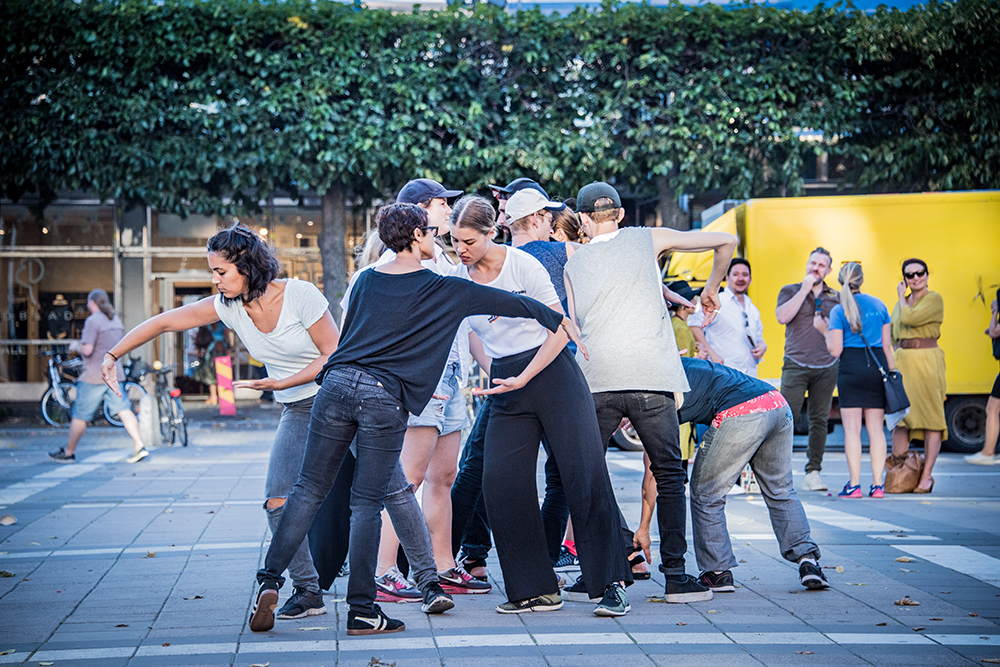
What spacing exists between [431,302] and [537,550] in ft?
4.07

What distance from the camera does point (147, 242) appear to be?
67.6ft

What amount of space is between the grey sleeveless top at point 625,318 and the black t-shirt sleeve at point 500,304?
24.4 inches

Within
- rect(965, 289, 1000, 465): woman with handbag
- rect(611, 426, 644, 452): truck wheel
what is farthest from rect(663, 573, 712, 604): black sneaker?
rect(611, 426, 644, 452): truck wheel

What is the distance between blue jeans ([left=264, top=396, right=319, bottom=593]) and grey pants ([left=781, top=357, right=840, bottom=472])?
5.48 metres

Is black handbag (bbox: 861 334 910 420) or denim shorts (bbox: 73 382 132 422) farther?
denim shorts (bbox: 73 382 132 422)

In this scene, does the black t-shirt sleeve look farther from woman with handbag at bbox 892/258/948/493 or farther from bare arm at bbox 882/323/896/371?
woman with handbag at bbox 892/258/948/493

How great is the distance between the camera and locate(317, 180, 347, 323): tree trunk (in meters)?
17.8

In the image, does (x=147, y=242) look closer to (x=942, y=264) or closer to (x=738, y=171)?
(x=738, y=171)

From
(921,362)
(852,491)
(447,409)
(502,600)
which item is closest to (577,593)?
(502,600)

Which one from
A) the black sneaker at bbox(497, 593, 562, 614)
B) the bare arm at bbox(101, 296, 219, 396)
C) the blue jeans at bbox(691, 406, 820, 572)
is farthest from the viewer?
the blue jeans at bbox(691, 406, 820, 572)

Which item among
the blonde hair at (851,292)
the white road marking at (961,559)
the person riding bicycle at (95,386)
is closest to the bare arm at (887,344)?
the blonde hair at (851,292)

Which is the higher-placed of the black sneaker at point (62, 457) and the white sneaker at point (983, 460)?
the black sneaker at point (62, 457)

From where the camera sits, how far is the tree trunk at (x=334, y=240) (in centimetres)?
1781

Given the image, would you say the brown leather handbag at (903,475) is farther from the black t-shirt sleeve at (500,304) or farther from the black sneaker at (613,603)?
the black t-shirt sleeve at (500,304)
